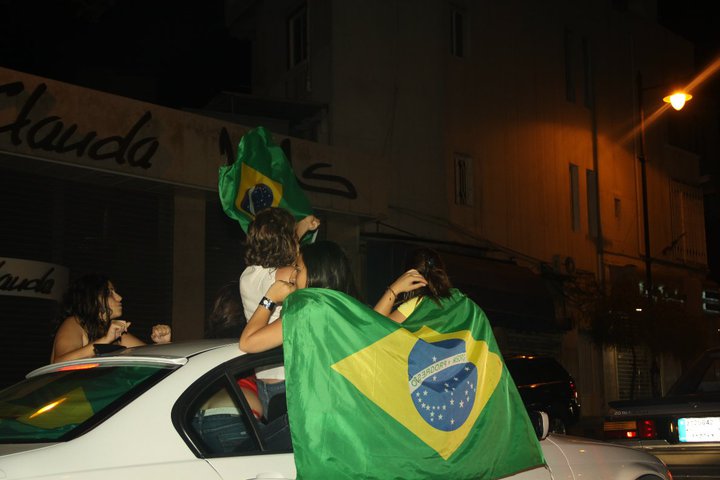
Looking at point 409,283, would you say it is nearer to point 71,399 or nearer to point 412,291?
point 412,291

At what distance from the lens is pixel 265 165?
745cm

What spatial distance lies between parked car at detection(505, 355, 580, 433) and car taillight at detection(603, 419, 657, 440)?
28.1ft

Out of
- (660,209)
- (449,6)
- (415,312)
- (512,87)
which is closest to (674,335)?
(660,209)

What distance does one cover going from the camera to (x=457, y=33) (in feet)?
77.5

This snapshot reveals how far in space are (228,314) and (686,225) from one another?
94.8 ft

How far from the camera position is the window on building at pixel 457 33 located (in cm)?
2339

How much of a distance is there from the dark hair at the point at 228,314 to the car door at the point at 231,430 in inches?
57.7

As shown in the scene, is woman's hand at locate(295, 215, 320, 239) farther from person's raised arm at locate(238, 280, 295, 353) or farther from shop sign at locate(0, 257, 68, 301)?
shop sign at locate(0, 257, 68, 301)

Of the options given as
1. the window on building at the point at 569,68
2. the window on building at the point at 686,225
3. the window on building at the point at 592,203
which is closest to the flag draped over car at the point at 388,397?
the window on building at the point at 592,203

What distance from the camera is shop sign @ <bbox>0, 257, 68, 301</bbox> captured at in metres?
13.8

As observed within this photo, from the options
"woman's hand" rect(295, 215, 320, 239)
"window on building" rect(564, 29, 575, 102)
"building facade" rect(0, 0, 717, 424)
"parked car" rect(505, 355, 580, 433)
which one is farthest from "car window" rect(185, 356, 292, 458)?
"window on building" rect(564, 29, 575, 102)

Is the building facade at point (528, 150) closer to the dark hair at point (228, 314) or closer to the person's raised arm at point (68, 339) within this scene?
the person's raised arm at point (68, 339)

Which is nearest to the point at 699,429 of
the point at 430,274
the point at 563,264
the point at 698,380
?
the point at 698,380

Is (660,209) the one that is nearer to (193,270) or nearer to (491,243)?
(491,243)
